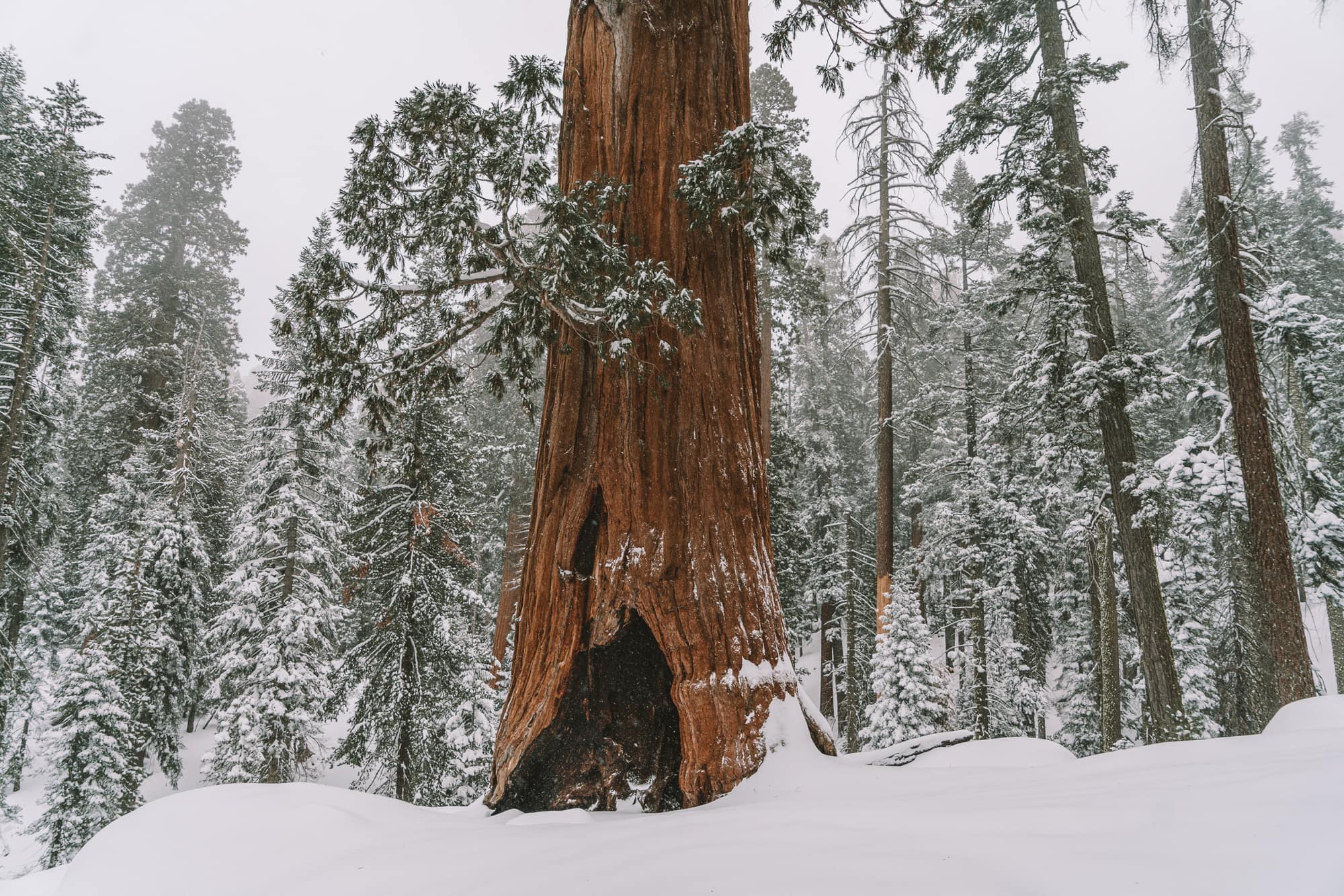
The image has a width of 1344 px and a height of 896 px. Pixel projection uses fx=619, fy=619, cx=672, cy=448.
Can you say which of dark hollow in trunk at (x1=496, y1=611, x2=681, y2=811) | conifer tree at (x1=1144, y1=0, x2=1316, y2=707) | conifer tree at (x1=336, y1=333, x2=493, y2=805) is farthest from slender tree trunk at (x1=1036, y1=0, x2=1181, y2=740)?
conifer tree at (x1=336, y1=333, x2=493, y2=805)

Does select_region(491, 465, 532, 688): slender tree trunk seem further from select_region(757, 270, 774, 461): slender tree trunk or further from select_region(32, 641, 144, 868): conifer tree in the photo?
select_region(32, 641, 144, 868): conifer tree

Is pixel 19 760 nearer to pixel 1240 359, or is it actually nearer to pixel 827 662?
pixel 827 662

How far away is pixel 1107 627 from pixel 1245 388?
614 centimetres

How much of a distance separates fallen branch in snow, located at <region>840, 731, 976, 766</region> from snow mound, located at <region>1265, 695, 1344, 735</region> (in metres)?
1.43

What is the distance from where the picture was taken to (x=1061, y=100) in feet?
30.1

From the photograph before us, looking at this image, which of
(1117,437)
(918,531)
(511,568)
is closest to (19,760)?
(511,568)

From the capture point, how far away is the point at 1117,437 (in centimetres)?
870

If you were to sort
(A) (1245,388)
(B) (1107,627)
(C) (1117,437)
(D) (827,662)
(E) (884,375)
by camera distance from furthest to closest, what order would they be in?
(D) (827,662), (E) (884,375), (B) (1107,627), (C) (1117,437), (A) (1245,388)

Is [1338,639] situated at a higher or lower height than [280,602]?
lower

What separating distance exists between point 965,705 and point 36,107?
93.2 feet

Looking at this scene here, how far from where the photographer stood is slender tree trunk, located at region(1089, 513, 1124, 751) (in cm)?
1090

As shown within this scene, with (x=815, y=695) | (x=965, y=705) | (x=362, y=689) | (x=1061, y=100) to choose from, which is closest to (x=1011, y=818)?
(x=1061, y=100)

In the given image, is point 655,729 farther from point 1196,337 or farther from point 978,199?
point 1196,337

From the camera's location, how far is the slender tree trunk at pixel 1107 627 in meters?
10.9
